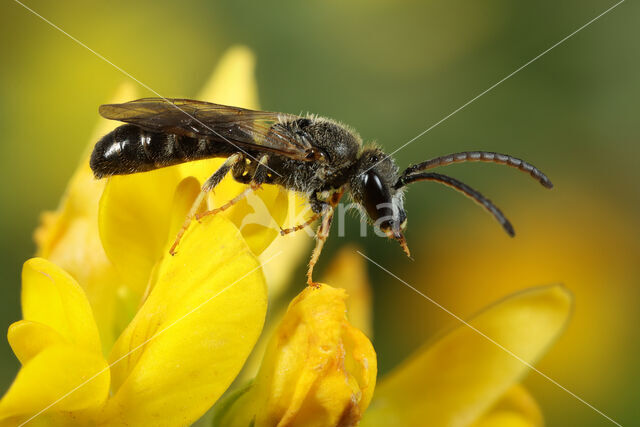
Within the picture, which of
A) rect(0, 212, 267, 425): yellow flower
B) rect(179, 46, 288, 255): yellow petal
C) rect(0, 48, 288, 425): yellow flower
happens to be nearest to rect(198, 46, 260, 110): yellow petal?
rect(179, 46, 288, 255): yellow petal

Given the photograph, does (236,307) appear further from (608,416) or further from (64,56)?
(64,56)

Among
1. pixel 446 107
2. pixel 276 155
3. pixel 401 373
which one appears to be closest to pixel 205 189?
pixel 276 155

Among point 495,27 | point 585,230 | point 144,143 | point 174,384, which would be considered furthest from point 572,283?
point 174,384

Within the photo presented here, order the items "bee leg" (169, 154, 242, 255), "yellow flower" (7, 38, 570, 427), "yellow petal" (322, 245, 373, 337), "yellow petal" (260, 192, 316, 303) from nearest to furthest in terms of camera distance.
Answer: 1. "yellow flower" (7, 38, 570, 427)
2. "bee leg" (169, 154, 242, 255)
3. "yellow petal" (260, 192, 316, 303)
4. "yellow petal" (322, 245, 373, 337)

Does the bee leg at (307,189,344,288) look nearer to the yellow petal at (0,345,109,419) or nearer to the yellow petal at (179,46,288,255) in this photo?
the yellow petal at (179,46,288,255)

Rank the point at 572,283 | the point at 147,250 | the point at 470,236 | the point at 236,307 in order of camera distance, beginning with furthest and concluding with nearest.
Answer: the point at 470,236, the point at 572,283, the point at 147,250, the point at 236,307

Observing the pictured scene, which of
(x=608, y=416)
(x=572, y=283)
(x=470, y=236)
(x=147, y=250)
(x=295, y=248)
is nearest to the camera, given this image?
(x=147, y=250)
